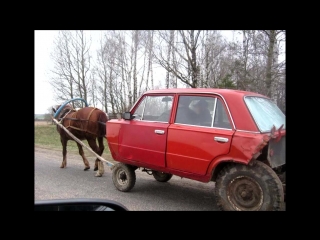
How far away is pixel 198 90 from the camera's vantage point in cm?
441

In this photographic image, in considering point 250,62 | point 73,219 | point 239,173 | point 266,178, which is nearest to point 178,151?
point 239,173

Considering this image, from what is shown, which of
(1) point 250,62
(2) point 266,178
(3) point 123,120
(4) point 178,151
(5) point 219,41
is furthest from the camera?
(5) point 219,41

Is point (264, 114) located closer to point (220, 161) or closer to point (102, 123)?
point (220, 161)

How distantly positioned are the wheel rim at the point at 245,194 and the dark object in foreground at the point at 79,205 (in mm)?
1964

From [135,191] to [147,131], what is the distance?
1499 mm

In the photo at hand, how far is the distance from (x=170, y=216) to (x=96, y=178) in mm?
4442

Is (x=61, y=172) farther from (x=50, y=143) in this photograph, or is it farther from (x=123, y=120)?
(x=50, y=143)

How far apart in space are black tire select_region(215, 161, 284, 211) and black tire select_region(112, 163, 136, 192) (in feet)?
6.55

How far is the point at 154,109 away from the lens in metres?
4.95

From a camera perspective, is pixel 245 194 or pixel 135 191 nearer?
pixel 245 194

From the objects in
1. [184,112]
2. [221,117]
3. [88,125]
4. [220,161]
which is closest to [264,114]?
[221,117]

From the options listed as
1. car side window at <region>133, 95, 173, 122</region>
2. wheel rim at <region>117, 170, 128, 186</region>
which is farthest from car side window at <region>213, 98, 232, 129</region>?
wheel rim at <region>117, 170, 128, 186</region>

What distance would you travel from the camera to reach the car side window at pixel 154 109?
470cm

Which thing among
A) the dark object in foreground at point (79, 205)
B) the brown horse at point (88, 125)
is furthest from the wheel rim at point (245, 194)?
the brown horse at point (88, 125)
